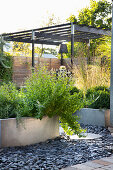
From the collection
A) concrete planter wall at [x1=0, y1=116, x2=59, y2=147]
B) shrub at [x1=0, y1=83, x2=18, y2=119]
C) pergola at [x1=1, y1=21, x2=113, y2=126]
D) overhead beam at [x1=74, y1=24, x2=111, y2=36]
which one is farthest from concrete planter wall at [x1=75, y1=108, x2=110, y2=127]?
overhead beam at [x1=74, y1=24, x2=111, y2=36]

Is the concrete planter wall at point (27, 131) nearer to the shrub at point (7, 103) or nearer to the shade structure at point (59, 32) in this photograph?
the shrub at point (7, 103)

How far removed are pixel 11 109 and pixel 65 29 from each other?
8.28m

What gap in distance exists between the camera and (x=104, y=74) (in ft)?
20.1

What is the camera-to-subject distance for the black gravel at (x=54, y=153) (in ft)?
7.52

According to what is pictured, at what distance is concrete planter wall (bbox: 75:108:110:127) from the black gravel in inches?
32.2

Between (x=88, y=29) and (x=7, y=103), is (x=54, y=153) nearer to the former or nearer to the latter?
(x=7, y=103)

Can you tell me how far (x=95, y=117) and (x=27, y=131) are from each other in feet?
5.59

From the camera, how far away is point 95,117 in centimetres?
440

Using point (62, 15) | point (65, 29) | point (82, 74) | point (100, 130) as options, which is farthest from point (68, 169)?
point (62, 15)

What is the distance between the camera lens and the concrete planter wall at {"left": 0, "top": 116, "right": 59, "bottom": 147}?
2.85 metres

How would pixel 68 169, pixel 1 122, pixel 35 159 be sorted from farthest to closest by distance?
1. pixel 1 122
2. pixel 35 159
3. pixel 68 169

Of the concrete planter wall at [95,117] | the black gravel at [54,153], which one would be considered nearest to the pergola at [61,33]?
the concrete planter wall at [95,117]

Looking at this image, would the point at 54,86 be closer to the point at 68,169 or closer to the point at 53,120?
the point at 53,120

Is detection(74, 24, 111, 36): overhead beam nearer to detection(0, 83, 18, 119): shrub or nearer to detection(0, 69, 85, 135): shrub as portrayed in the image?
detection(0, 69, 85, 135): shrub
